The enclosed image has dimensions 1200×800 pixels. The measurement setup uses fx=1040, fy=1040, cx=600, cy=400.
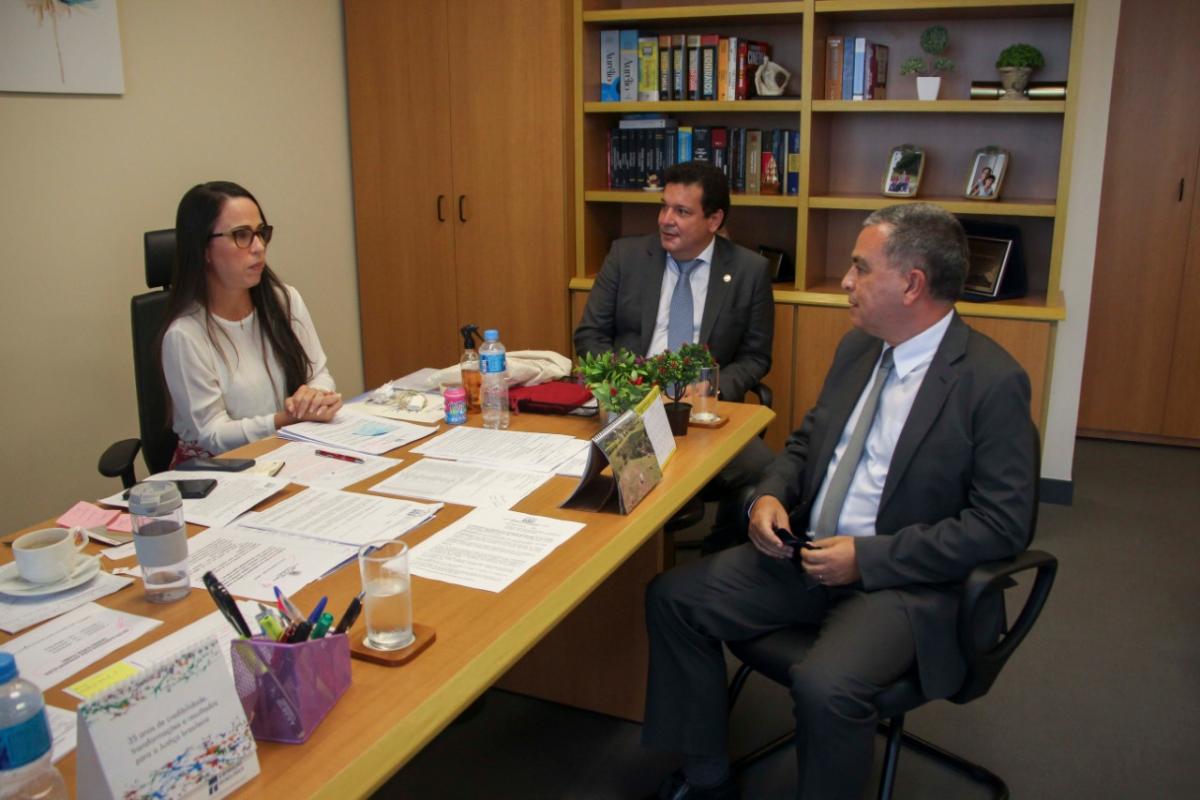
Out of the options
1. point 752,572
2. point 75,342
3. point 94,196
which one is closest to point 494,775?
point 752,572

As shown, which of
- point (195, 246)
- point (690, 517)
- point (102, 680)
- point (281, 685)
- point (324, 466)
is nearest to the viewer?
point (281, 685)

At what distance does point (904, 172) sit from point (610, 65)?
1.27 metres

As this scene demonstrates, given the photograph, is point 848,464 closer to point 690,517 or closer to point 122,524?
point 690,517

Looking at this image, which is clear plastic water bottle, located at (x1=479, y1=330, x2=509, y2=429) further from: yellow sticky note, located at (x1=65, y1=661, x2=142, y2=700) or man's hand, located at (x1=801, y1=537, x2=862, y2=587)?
yellow sticky note, located at (x1=65, y1=661, x2=142, y2=700)

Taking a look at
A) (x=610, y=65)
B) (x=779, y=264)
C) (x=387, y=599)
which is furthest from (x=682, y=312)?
(x=387, y=599)

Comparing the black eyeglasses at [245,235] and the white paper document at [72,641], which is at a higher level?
the black eyeglasses at [245,235]

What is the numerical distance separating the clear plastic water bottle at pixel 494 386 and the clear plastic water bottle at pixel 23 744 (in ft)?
4.92

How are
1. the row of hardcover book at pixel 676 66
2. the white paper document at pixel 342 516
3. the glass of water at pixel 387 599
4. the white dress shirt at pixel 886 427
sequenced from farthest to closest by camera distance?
the row of hardcover book at pixel 676 66 → the white dress shirt at pixel 886 427 → the white paper document at pixel 342 516 → the glass of water at pixel 387 599

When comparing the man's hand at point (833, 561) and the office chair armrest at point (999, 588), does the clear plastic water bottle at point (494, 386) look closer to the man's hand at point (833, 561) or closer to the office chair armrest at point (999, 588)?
the man's hand at point (833, 561)

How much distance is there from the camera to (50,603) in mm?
1589

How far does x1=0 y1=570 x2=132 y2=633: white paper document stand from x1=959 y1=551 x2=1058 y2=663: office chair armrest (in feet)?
4.73

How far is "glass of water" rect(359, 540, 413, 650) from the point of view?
4.74 feet

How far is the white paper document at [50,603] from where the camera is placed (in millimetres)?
1532

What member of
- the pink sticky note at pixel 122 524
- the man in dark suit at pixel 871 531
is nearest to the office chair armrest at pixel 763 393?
the man in dark suit at pixel 871 531
